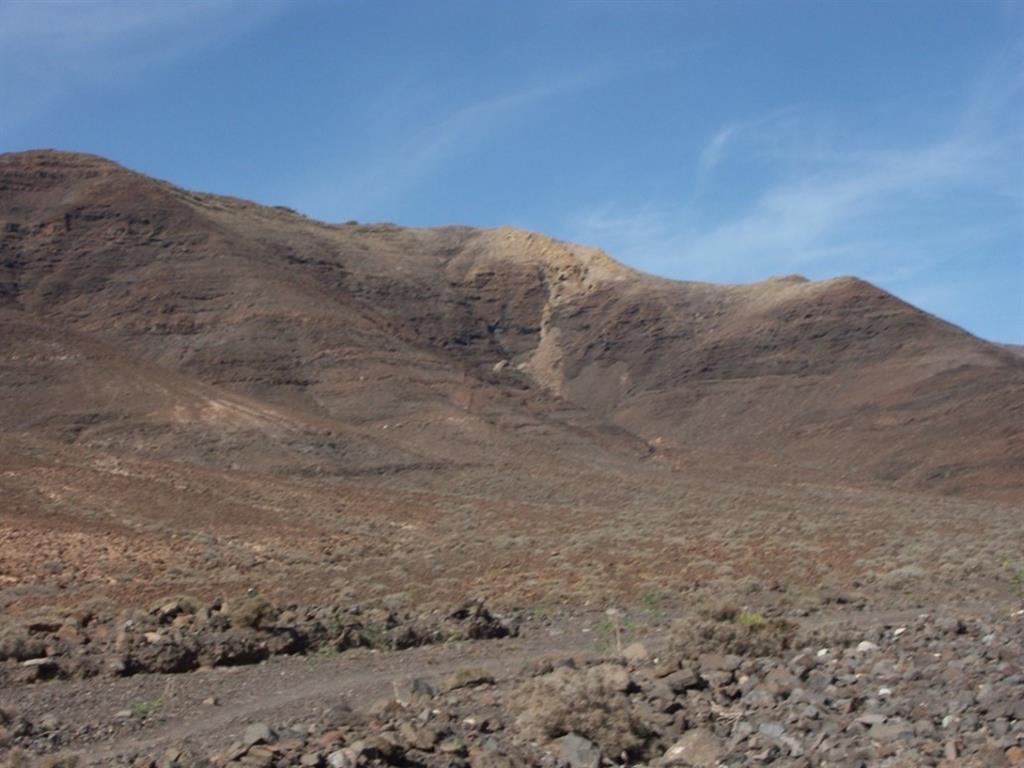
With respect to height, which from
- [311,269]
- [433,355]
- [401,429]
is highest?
[311,269]

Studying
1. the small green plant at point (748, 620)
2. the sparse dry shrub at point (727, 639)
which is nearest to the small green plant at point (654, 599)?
the small green plant at point (748, 620)

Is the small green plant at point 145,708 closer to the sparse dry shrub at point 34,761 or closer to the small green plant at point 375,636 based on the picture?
the sparse dry shrub at point 34,761

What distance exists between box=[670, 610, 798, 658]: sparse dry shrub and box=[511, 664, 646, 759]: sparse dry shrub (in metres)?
3.41

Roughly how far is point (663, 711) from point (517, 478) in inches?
1714

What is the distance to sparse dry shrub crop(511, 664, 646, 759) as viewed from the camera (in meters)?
9.55

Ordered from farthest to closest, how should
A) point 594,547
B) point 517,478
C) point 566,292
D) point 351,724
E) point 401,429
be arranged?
point 566,292
point 401,429
point 517,478
point 594,547
point 351,724

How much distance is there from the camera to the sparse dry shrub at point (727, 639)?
Result: 1347 cm

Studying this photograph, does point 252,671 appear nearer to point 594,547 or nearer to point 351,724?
point 351,724

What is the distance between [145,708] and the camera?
38.1ft

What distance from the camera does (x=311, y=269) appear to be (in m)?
89.6

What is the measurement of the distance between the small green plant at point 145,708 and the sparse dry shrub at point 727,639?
5348mm

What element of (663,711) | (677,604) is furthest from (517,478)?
(663,711)

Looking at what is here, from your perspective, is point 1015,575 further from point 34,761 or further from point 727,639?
point 34,761

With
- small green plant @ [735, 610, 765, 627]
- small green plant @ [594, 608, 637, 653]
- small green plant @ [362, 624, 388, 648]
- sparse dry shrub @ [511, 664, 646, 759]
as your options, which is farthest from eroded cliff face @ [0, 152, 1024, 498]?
sparse dry shrub @ [511, 664, 646, 759]
